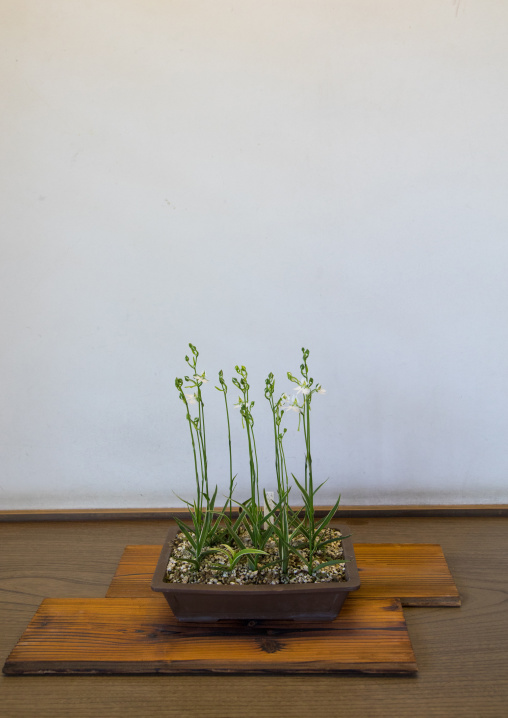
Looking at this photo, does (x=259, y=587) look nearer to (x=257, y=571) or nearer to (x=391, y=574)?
(x=257, y=571)

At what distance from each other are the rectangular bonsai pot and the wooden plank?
17 mm

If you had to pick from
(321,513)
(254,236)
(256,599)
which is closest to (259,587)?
(256,599)

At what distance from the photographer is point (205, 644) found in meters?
0.97

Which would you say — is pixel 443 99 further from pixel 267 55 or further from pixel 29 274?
pixel 29 274

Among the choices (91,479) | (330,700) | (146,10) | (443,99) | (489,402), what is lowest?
(330,700)

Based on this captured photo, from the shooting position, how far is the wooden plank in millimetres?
928

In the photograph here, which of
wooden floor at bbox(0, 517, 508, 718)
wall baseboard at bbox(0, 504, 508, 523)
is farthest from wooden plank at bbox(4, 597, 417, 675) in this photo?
wall baseboard at bbox(0, 504, 508, 523)

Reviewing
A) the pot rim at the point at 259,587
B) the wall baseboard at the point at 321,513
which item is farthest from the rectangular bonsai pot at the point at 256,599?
the wall baseboard at the point at 321,513

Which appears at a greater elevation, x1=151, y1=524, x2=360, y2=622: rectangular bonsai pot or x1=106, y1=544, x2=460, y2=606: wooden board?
Answer: x1=151, y1=524, x2=360, y2=622: rectangular bonsai pot

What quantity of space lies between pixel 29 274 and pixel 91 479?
0.48 meters

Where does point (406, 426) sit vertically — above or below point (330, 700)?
above

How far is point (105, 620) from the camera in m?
1.04

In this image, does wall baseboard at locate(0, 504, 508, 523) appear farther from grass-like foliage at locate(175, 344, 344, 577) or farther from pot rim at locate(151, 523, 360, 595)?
pot rim at locate(151, 523, 360, 595)

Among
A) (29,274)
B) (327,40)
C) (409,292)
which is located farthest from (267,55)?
(29,274)
